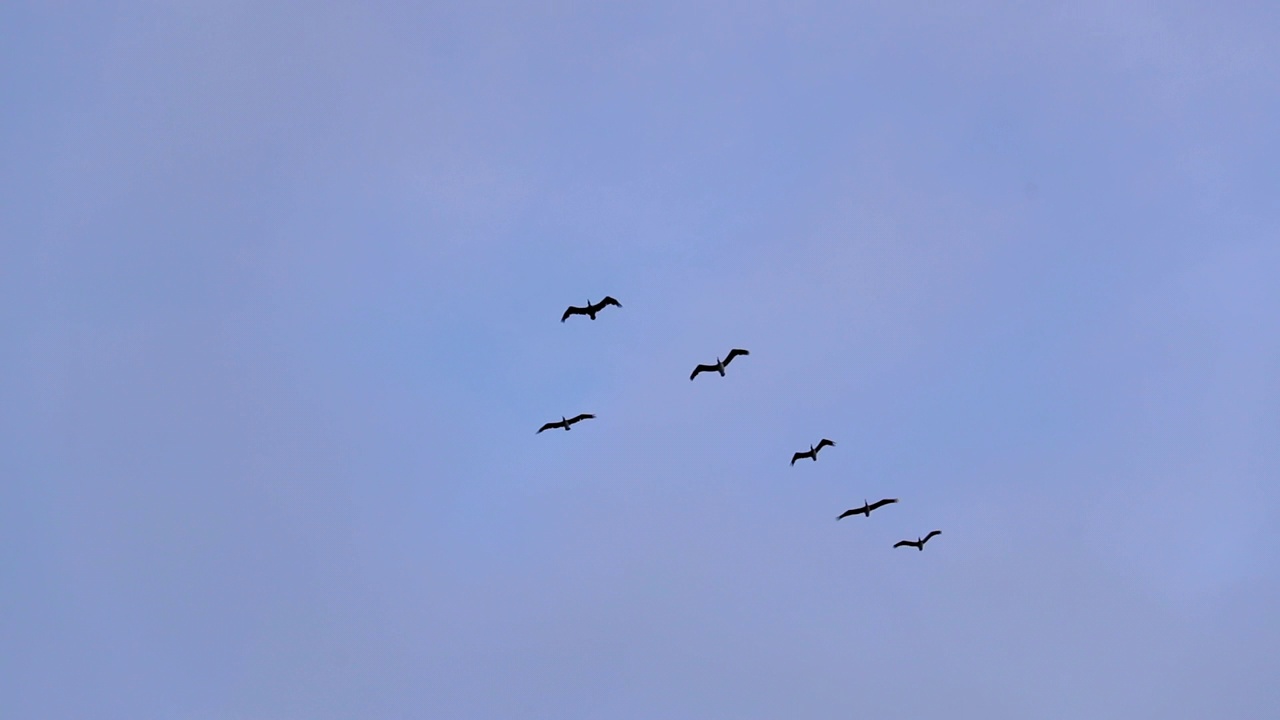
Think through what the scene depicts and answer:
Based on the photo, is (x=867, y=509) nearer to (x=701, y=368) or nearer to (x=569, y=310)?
(x=701, y=368)

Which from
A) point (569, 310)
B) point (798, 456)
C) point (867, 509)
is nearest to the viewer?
point (569, 310)

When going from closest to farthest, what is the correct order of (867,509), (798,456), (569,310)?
(569,310), (798,456), (867,509)

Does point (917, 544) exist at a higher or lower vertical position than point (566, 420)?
lower

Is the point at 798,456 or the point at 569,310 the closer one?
the point at 569,310

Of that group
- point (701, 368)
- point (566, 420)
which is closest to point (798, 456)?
point (701, 368)

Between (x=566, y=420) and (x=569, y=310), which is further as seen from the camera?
(x=566, y=420)

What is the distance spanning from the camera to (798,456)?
486 ft

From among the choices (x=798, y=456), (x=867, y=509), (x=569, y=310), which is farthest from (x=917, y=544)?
(x=569, y=310)

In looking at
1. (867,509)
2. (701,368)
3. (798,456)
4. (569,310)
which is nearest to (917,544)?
(867,509)

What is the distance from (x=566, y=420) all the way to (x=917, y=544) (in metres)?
45.7

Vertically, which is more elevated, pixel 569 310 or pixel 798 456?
pixel 569 310

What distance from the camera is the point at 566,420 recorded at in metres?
149

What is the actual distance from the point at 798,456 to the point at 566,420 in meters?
24.9

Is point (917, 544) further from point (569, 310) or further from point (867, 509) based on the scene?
point (569, 310)
